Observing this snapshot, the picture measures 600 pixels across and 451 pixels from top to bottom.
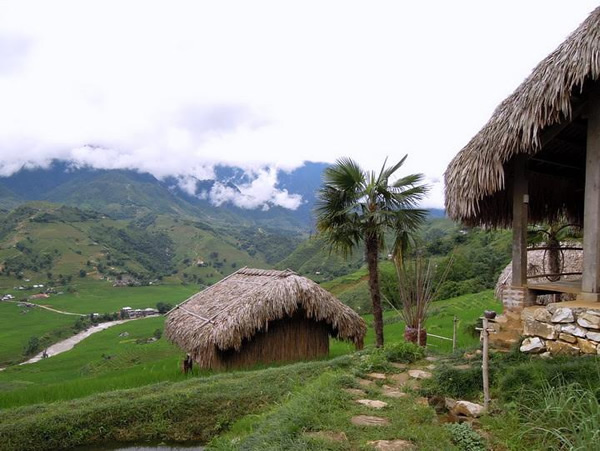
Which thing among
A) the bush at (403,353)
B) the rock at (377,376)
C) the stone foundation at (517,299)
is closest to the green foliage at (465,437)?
the rock at (377,376)

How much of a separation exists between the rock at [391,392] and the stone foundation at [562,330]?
1.45 metres

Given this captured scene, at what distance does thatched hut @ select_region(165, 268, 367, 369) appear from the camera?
974cm

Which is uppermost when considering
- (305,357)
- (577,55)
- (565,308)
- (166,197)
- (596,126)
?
(166,197)

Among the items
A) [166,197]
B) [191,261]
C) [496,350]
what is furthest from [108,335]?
[166,197]

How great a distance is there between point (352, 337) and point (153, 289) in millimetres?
67305

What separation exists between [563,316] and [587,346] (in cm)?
35

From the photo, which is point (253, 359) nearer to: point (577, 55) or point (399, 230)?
point (399, 230)

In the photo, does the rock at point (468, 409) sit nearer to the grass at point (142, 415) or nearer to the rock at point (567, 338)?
the rock at point (567, 338)

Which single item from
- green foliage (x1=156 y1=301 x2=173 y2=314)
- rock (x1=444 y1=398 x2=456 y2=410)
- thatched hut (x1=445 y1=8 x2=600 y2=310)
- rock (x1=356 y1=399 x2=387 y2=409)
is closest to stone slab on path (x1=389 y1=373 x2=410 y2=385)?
rock (x1=356 y1=399 x2=387 y2=409)

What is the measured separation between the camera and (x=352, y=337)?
11016mm

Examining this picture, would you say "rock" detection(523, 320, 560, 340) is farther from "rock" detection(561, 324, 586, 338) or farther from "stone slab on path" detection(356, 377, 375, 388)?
"stone slab on path" detection(356, 377, 375, 388)

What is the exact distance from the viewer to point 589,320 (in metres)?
4.28

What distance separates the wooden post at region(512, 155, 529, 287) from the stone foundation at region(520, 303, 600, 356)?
79cm

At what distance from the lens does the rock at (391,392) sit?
4.79m
